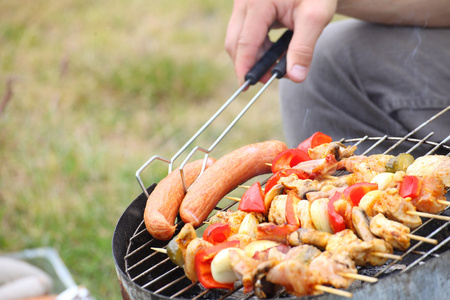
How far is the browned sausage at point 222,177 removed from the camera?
7.25 ft

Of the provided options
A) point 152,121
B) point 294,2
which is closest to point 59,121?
point 152,121

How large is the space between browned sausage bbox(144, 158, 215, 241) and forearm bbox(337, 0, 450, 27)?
66.2 inches

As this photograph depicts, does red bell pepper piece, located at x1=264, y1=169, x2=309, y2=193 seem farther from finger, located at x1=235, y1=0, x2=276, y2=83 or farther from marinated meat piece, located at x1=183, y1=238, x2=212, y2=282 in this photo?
finger, located at x1=235, y1=0, x2=276, y2=83

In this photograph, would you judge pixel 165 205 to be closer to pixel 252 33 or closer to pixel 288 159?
pixel 288 159

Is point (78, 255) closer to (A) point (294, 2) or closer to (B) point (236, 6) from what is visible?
(B) point (236, 6)

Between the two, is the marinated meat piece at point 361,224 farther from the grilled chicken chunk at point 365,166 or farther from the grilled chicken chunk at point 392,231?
the grilled chicken chunk at point 365,166

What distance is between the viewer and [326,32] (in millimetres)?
3748

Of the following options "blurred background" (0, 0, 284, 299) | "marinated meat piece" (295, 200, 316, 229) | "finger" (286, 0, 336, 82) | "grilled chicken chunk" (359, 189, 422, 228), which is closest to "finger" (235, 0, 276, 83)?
"finger" (286, 0, 336, 82)

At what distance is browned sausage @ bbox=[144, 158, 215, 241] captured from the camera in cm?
210

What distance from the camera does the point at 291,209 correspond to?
2.09 metres

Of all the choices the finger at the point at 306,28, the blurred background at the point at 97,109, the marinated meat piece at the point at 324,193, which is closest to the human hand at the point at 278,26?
the finger at the point at 306,28

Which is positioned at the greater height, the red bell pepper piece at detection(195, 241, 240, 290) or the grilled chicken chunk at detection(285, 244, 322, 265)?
the red bell pepper piece at detection(195, 241, 240, 290)

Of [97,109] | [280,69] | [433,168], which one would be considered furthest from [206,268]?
[97,109]

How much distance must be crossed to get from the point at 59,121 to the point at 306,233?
175 inches
